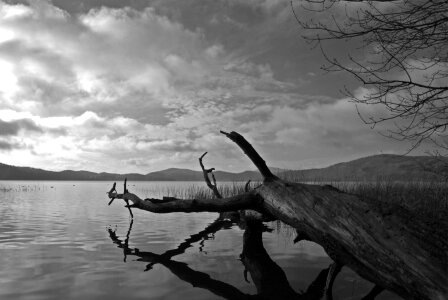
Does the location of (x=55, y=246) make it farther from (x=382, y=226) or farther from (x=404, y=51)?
(x=404, y=51)

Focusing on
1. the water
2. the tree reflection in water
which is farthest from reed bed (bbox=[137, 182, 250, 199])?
the tree reflection in water

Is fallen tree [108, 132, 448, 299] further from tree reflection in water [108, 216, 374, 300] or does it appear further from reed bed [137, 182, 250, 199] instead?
reed bed [137, 182, 250, 199]

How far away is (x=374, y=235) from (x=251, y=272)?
12.7 ft

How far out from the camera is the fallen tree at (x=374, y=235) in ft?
12.0

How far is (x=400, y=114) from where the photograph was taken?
6430mm

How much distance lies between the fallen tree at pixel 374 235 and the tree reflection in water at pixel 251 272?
1041 mm

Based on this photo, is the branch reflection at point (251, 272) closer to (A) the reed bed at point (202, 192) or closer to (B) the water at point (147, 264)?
(B) the water at point (147, 264)

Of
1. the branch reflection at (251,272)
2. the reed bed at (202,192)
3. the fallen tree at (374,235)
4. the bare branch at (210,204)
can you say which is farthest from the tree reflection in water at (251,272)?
the reed bed at (202,192)

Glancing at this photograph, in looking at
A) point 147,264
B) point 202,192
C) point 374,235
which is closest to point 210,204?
point 147,264

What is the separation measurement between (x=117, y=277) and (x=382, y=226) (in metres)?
5.09

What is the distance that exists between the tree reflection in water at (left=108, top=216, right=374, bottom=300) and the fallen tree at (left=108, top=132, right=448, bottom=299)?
3.41 feet

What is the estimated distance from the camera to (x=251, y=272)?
295 inches

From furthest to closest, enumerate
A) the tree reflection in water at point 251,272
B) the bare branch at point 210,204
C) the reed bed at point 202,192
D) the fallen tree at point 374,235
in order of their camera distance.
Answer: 1. the reed bed at point 202,192
2. the bare branch at point 210,204
3. the tree reflection in water at point 251,272
4. the fallen tree at point 374,235

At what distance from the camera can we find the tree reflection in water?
6086mm
